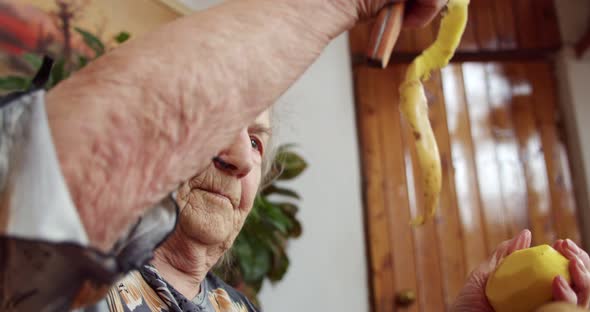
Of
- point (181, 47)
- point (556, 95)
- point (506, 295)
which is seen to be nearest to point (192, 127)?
point (181, 47)

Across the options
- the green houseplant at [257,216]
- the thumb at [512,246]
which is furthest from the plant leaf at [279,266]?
the thumb at [512,246]

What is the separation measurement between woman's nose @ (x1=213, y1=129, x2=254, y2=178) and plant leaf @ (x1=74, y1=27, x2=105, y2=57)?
1.28 m

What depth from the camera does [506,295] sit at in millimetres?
612

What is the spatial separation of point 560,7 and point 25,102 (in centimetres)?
300

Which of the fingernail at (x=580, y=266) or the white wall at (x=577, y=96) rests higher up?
the white wall at (x=577, y=96)

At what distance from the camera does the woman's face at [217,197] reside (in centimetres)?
71

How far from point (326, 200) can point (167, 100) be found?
217 centimetres

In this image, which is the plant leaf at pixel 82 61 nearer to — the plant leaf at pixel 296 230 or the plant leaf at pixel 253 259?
the plant leaf at pixel 253 259

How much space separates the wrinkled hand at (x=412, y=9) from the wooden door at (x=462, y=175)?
2040mm

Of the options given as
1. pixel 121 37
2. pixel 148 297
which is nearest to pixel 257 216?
pixel 121 37

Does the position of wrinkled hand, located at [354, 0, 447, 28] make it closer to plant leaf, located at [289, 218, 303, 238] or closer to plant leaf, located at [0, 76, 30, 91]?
plant leaf, located at [0, 76, 30, 91]

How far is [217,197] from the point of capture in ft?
2.40

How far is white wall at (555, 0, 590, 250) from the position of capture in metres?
2.51

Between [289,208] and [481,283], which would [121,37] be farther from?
[481,283]
